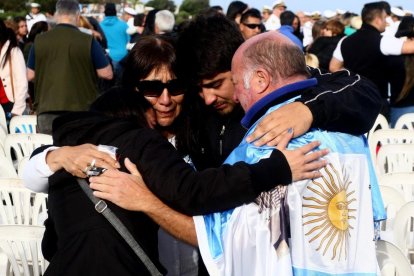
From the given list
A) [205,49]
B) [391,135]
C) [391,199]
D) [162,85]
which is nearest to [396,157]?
[391,135]

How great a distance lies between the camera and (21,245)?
360cm

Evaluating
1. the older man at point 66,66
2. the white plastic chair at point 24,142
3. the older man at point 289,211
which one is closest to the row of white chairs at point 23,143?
the white plastic chair at point 24,142

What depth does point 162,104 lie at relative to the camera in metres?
3.00

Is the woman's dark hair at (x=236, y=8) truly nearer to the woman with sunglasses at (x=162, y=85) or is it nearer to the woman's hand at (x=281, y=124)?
the woman with sunglasses at (x=162, y=85)

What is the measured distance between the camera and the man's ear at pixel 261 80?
7.76ft

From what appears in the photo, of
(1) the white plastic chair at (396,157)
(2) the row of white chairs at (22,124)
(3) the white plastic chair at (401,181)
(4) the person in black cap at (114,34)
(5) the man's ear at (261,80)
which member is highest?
(5) the man's ear at (261,80)

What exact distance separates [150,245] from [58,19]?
5.22 meters

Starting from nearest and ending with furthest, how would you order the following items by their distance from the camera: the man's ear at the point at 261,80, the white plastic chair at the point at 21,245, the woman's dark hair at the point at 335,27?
the man's ear at the point at 261,80, the white plastic chair at the point at 21,245, the woman's dark hair at the point at 335,27

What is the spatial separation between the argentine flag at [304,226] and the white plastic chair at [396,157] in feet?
11.0

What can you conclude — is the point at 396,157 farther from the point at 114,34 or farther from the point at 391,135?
the point at 114,34

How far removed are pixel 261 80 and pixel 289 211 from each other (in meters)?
0.41

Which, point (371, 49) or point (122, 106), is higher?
point (122, 106)

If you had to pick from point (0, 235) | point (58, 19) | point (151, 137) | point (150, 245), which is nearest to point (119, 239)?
point (150, 245)

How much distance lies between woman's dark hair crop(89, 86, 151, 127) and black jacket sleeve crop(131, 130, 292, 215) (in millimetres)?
217
